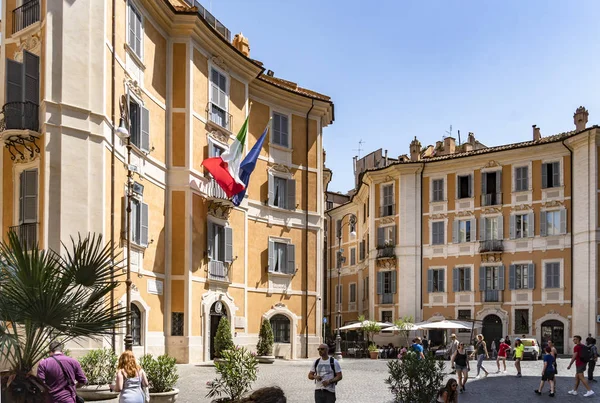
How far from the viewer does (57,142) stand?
20688 mm

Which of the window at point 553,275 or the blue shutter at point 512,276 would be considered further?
the blue shutter at point 512,276

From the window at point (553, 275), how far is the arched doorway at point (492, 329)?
4.01 m

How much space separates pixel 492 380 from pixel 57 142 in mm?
16558

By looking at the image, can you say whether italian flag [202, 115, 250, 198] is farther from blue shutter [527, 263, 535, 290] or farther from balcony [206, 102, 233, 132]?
blue shutter [527, 263, 535, 290]

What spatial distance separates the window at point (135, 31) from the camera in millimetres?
24950

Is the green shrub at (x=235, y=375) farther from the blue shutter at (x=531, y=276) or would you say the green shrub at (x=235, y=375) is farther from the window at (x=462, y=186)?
the window at (x=462, y=186)

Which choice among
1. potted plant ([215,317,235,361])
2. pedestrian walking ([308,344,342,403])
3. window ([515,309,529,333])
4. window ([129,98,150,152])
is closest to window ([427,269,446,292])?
window ([515,309,529,333])

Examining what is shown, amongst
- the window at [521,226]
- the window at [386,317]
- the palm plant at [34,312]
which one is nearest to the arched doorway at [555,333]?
the window at [521,226]

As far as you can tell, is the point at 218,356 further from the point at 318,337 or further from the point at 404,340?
the point at 404,340

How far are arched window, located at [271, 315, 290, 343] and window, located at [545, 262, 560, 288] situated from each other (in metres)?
19.3

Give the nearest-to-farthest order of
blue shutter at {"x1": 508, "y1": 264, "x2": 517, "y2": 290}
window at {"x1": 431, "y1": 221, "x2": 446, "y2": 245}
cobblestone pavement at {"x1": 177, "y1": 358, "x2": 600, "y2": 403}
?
cobblestone pavement at {"x1": 177, "y1": 358, "x2": 600, "y2": 403}
blue shutter at {"x1": 508, "y1": 264, "x2": 517, "y2": 290}
window at {"x1": 431, "y1": 221, "x2": 446, "y2": 245}

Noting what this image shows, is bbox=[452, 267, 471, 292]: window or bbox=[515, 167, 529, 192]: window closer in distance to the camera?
bbox=[515, 167, 529, 192]: window

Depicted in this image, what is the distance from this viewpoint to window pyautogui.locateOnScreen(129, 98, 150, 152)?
25.0m

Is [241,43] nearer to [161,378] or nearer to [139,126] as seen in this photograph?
[139,126]
